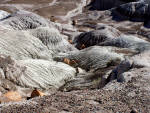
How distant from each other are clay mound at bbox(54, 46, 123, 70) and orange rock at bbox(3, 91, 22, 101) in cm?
310

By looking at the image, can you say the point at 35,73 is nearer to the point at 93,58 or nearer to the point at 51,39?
the point at 93,58

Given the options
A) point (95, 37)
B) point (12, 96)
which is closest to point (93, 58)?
point (12, 96)

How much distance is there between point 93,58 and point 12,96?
11.7 feet

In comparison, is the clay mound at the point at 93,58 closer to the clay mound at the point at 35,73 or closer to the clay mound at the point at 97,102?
the clay mound at the point at 35,73

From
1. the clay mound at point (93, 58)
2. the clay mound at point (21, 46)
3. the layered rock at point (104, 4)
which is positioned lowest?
the layered rock at point (104, 4)

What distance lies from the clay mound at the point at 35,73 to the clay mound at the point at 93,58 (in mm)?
643

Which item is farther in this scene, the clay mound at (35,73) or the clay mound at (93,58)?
the clay mound at (93,58)

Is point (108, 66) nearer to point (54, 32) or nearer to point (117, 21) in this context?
point (54, 32)

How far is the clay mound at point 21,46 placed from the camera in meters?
8.98

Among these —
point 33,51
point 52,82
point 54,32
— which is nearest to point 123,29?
point 54,32

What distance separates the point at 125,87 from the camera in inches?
227

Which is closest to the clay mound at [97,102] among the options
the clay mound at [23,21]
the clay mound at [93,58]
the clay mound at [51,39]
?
the clay mound at [93,58]

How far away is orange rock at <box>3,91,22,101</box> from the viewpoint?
22.0 ft

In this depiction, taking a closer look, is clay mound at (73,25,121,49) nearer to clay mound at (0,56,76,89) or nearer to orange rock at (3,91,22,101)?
clay mound at (0,56,76,89)
